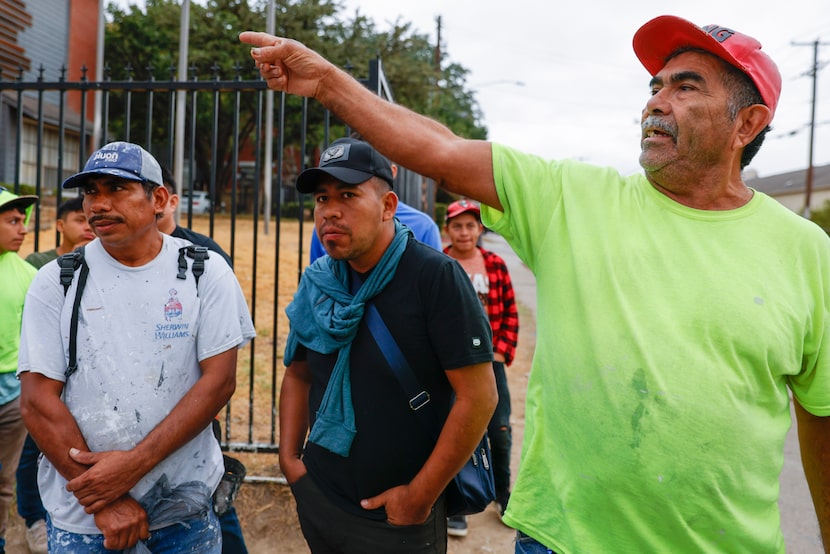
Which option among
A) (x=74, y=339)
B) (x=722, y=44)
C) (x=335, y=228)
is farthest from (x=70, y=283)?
(x=722, y=44)

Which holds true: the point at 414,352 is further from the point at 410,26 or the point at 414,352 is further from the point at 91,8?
the point at 91,8

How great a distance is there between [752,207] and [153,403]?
2.08m

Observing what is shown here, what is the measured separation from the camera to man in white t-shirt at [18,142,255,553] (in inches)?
86.2

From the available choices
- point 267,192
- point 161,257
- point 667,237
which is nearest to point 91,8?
point 267,192

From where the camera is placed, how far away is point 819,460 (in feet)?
5.80

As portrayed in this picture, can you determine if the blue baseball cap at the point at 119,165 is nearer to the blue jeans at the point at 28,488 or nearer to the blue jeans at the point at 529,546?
the blue jeans at the point at 529,546

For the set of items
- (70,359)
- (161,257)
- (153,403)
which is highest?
(161,257)

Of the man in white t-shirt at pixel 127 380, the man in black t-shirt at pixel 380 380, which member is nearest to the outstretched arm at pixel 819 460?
the man in black t-shirt at pixel 380 380

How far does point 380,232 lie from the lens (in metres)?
2.27

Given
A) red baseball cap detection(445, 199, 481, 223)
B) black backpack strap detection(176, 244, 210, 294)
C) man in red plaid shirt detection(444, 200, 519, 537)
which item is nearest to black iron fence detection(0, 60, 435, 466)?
red baseball cap detection(445, 199, 481, 223)

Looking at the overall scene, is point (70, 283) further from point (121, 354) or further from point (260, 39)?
point (260, 39)

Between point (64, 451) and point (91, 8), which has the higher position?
point (91, 8)

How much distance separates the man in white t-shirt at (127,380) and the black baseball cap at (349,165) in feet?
2.10

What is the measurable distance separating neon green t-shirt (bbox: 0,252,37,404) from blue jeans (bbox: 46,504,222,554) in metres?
1.30
